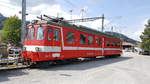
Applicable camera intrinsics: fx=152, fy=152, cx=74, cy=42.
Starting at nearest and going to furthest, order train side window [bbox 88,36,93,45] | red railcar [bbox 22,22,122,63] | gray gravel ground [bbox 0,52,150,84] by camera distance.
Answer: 1. gray gravel ground [bbox 0,52,150,84]
2. red railcar [bbox 22,22,122,63]
3. train side window [bbox 88,36,93,45]

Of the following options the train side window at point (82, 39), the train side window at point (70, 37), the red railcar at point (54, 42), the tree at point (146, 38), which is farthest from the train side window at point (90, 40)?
the tree at point (146, 38)

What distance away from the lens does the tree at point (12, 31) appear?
115ft

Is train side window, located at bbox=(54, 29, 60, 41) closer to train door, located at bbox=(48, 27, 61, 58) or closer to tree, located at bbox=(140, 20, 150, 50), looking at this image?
train door, located at bbox=(48, 27, 61, 58)

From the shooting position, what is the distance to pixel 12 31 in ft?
117

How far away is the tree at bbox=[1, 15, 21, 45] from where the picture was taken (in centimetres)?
3509

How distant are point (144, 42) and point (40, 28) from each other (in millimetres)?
40247

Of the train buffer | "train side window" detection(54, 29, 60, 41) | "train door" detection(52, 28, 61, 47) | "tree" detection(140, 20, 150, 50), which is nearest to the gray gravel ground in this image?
the train buffer

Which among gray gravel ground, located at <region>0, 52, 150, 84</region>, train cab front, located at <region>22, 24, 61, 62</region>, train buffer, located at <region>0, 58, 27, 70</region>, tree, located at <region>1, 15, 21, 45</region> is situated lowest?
gray gravel ground, located at <region>0, 52, 150, 84</region>

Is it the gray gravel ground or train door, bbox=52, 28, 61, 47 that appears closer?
the gray gravel ground

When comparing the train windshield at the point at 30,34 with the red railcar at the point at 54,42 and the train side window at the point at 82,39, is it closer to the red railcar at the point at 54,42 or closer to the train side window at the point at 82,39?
the red railcar at the point at 54,42

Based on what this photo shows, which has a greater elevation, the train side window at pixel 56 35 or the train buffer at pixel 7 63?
the train side window at pixel 56 35

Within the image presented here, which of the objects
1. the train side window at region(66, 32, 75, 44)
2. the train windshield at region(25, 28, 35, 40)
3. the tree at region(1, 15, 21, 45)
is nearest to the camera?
the train windshield at region(25, 28, 35, 40)

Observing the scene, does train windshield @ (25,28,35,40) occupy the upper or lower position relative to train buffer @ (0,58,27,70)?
upper

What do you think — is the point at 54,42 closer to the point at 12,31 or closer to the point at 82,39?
the point at 82,39
